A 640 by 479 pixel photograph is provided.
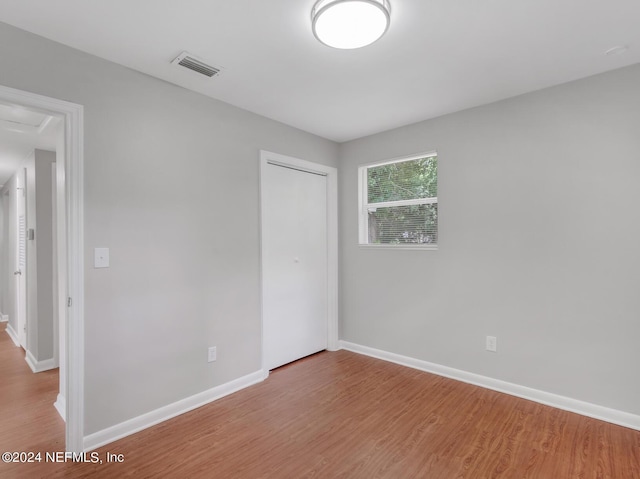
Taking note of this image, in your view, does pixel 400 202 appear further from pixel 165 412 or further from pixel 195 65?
pixel 165 412

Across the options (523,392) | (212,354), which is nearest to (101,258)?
(212,354)

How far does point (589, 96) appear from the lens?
234 centimetres

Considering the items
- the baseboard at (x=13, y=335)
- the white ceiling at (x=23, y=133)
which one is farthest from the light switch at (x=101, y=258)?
the baseboard at (x=13, y=335)

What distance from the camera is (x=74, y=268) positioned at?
194cm

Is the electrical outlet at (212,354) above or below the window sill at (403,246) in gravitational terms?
below

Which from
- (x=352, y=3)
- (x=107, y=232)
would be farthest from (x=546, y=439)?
(x=107, y=232)

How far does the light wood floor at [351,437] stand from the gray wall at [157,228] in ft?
1.08

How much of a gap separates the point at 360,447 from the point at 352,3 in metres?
2.48

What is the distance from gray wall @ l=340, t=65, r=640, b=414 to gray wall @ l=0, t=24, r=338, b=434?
64.1 inches

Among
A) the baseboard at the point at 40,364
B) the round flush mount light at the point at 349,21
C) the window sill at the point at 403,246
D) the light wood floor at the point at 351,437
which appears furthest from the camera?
the baseboard at the point at 40,364

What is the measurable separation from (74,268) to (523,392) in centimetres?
339

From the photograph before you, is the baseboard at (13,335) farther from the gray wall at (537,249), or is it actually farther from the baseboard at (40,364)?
the gray wall at (537,249)

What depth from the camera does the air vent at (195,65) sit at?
204 centimetres

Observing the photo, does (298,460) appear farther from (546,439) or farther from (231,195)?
(231,195)
